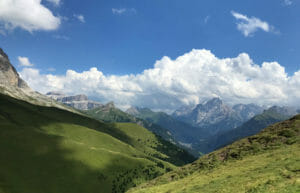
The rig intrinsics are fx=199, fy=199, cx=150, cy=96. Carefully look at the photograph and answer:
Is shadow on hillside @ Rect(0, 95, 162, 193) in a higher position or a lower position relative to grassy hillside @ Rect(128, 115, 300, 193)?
lower

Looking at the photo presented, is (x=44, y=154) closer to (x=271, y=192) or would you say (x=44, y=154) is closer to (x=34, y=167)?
(x=34, y=167)

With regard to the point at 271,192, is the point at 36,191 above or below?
below

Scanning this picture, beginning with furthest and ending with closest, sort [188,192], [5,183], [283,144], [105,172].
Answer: [105,172]
[5,183]
[283,144]
[188,192]

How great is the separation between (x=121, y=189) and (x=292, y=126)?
148 meters

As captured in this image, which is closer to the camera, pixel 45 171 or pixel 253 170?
pixel 253 170

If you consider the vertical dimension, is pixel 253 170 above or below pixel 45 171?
above

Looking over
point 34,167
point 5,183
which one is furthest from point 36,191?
point 34,167

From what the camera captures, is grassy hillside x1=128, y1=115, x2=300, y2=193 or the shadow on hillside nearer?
grassy hillside x1=128, y1=115, x2=300, y2=193

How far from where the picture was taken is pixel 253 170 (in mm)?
42781

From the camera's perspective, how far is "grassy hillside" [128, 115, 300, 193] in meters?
30.8

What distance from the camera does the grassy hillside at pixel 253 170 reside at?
3077cm

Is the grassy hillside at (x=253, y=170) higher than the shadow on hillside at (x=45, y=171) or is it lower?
higher

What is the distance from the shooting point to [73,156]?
191875mm

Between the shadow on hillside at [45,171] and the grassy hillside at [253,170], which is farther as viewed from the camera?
the shadow on hillside at [45,171]
